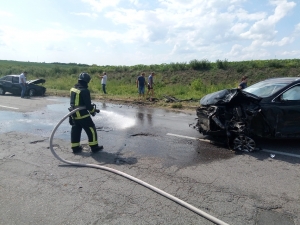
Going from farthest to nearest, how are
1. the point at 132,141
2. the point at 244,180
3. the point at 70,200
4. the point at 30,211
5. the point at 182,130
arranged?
the point at 182,130 < the point at 132,141 < the point at 244,180 < the point at 70,200 < the point at 30,211

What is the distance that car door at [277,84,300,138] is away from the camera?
5.85 meters

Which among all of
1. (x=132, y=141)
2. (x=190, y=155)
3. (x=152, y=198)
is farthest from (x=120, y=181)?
(x=132, y=141)

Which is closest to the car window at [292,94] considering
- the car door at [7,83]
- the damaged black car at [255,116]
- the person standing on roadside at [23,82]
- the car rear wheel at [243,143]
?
the damaged black car at [255,116]

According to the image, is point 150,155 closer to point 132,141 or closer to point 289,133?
point 132,141

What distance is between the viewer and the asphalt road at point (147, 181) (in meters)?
3.27

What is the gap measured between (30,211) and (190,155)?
326 cm

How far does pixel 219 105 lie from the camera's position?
20.0ft

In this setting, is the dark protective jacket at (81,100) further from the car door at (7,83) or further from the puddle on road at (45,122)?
the car door at (7,83)

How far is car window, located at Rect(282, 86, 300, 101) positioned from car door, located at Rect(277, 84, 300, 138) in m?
0.03

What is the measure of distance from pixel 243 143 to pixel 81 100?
3699 mm

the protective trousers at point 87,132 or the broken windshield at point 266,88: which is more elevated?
the broken windshield at point 266,88

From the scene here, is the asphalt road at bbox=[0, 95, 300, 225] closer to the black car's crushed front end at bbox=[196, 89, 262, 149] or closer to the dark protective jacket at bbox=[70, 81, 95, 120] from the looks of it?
the black car's crushed front end at bbox=[196, 89, 262, 149]

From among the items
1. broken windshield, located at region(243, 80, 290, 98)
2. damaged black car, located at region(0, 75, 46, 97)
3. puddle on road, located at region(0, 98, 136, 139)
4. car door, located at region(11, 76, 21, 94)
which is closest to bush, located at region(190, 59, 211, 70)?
damaged black car, located at region(0, 75, 46, 97)

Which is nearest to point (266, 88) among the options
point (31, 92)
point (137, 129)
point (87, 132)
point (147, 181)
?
point (137, 129)
